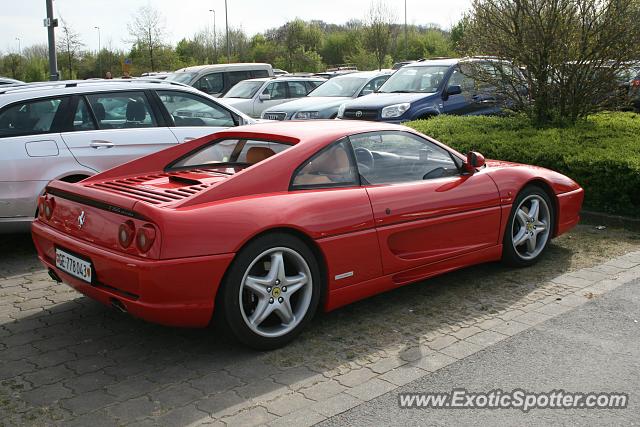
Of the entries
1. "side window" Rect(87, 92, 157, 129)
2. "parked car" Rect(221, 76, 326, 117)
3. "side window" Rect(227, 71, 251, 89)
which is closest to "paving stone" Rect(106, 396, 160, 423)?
"side window" Rect(87, 92, 157, 129)

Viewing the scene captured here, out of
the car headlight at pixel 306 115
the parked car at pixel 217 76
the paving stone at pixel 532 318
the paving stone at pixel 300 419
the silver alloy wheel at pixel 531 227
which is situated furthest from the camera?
the parked car at pixel 217 76

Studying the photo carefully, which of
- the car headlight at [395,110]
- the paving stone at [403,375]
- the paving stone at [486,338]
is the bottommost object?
the paving stone at [403,375]

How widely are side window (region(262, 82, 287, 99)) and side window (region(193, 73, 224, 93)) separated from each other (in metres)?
2.91

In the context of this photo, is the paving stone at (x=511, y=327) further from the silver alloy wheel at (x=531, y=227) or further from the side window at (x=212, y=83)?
the side window at (x=212, y=83)

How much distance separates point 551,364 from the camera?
4.39 meters

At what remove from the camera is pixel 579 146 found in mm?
8992

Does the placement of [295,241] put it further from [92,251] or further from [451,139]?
→ [451,139]

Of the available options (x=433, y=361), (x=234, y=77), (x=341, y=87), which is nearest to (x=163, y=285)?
(x=433, y=361)

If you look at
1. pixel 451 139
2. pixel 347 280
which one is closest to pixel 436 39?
pixel 451 139

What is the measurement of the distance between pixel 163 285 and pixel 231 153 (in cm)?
167

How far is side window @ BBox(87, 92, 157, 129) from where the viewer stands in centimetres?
748

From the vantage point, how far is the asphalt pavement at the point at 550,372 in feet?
12.3

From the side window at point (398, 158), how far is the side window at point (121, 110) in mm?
3223

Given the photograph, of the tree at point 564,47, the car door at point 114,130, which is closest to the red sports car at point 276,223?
the car door at point 114,130
